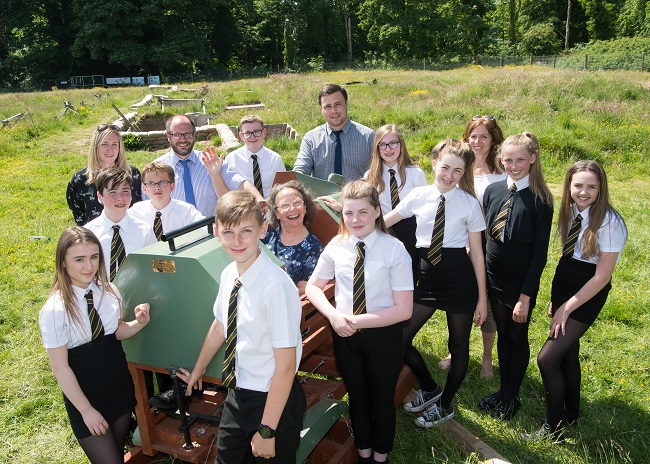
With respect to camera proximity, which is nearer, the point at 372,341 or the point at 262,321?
the point at 262,321

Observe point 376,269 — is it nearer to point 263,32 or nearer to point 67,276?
point 67,276

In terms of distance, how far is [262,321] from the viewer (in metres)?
2.19

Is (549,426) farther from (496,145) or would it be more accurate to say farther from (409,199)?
(496,145)

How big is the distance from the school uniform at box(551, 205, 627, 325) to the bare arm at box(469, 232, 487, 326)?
457 millimetres

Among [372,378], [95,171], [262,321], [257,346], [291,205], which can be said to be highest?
[95,171]

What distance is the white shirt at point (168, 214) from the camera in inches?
134

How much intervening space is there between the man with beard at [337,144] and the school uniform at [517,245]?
1431 millimetres

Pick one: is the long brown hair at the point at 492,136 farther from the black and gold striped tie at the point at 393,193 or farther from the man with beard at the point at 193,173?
the man with beard at the point at 193,173

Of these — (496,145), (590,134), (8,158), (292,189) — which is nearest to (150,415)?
(292,189)

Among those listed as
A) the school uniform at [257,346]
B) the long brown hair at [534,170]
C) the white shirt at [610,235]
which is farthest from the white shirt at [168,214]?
the white shirt at [610,235]

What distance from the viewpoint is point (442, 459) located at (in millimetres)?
3084

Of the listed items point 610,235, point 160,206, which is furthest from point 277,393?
point 610,235

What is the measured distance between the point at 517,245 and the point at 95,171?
122 inches

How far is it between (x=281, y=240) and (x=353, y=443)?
1395 millimetres
